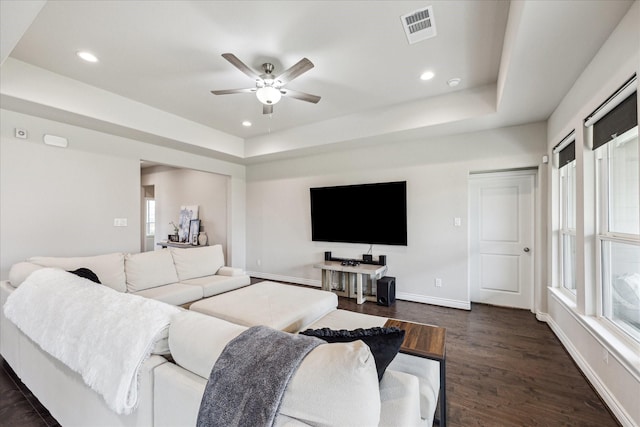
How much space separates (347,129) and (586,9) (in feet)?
9.32

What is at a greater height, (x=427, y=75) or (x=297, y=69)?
(x=427, y=75)

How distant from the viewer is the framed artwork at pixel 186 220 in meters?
6.46

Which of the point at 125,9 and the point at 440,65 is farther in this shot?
the point at 440,65

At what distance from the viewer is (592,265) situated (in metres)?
2.24

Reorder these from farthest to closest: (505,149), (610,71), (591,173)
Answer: (505,149)
(591,173)
(610,71)

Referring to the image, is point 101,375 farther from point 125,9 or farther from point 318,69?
point 318,69

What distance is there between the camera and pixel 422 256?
4152mm

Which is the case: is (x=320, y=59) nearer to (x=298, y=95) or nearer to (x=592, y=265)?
(x=298, y=95)

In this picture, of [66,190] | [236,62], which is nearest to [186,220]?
[66,190]

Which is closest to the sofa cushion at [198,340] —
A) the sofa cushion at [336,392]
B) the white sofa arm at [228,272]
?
the sofa cushion at [336,392]

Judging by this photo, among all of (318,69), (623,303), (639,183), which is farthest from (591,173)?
(318,69)

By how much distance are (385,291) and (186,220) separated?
4.97 metres

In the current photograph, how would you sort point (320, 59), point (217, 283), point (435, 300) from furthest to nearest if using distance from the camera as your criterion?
1. point (435, 300)
2. point (217, 283)
3. point (320, 59)

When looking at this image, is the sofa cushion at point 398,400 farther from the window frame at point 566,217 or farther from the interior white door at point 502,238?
the interior white door at point 502,238
